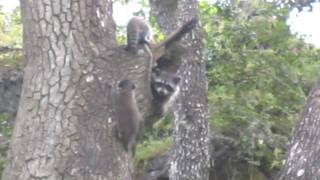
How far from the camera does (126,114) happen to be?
3.25m

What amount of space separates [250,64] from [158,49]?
3.00m

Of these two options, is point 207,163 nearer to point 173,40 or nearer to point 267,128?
point 267,128

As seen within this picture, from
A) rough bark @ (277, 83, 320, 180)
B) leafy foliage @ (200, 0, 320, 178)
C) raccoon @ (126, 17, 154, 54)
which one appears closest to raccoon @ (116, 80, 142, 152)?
raccoon @ (126, 17, 154, 54)

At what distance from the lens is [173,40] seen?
11.8 feet

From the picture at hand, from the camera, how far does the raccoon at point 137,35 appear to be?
11.7ft

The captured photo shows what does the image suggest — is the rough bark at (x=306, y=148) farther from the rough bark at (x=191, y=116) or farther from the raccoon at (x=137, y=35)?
the rough bark at (x=191, y=116)

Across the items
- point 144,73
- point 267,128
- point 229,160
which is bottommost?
point 229,160

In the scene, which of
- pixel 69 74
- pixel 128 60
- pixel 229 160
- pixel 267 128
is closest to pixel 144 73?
pixel 128 60

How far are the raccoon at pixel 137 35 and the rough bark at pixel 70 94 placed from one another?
127 mm

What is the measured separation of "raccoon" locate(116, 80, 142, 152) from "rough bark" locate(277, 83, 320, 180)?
1.40m

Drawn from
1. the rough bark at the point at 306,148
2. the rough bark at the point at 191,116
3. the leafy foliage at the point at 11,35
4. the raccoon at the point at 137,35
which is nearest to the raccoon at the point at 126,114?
the raccoon at the point at 137,35

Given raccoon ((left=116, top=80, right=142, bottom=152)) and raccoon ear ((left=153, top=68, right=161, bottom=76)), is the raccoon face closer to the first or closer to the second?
raccoon ear ((left=153, top=68, right=161, bottom=76))

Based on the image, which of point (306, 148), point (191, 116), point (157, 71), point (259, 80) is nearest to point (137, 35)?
point (157, 71)

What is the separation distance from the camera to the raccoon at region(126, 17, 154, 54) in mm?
3556
